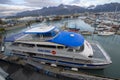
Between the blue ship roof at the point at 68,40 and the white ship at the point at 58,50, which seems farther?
the blue ship roof at the point at 68,40

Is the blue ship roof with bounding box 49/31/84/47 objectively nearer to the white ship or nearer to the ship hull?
the white ship

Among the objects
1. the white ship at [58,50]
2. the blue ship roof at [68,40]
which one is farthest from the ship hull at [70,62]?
the blue ship roof at [68,40]

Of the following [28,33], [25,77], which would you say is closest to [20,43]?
[28,33]

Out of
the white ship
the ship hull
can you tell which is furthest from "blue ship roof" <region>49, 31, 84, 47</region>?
the ship hull

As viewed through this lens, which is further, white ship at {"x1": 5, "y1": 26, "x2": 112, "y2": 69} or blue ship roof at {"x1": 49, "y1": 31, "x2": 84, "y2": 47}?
blue ship roof at {"x1": 49, "y1": 31, "x2": 84, "y2": 47}

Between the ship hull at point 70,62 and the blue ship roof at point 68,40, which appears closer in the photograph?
the ship hull at point 70,62

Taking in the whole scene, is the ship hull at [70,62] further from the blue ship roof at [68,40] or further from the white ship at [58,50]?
the blue ship roof at [68,40]

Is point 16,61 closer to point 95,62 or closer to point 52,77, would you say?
point 52,77

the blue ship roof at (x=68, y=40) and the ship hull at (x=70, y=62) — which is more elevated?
the blue ship roof at (x=68, y=40)

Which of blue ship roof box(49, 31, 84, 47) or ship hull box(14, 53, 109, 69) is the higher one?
blue ship roof box(49, 31, 84, 47)
